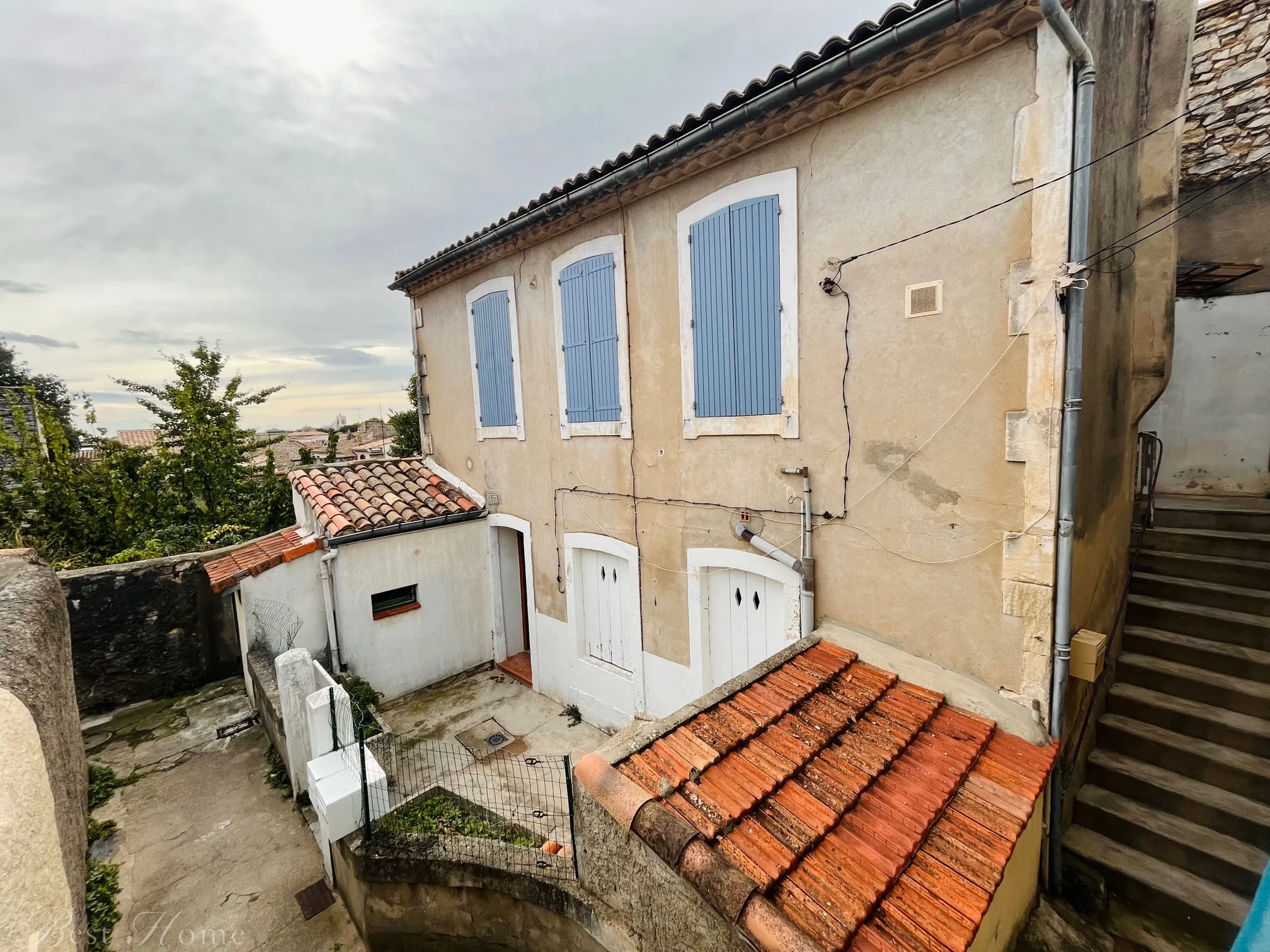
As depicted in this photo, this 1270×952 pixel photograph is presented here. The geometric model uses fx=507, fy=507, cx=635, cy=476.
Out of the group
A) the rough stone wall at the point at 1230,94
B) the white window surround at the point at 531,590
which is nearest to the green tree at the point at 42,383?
the white window surround at the point at 531,590

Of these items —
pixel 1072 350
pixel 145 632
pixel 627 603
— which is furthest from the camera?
pixel 145 632

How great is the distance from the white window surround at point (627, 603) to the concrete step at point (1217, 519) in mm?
6526

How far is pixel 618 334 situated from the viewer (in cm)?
610

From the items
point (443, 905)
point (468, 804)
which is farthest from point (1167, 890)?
point (468, 804)

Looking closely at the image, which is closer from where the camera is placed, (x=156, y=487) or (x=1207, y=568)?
(x=1207, y=568)

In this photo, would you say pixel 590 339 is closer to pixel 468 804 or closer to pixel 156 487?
pixel 468 804

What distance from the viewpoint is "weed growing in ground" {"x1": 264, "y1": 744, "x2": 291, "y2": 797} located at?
5.98 metres

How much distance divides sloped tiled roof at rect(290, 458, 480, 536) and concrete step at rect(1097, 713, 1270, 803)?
8.32 meters

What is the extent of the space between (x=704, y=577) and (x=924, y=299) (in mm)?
3385

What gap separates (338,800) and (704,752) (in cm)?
317

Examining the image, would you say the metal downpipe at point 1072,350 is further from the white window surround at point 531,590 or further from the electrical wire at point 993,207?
the white window surround at point 531,590

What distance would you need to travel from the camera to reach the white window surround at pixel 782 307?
4480 mm

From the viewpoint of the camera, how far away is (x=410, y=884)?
4.06 m

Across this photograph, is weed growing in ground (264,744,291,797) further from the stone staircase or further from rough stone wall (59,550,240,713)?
the stone staircase
